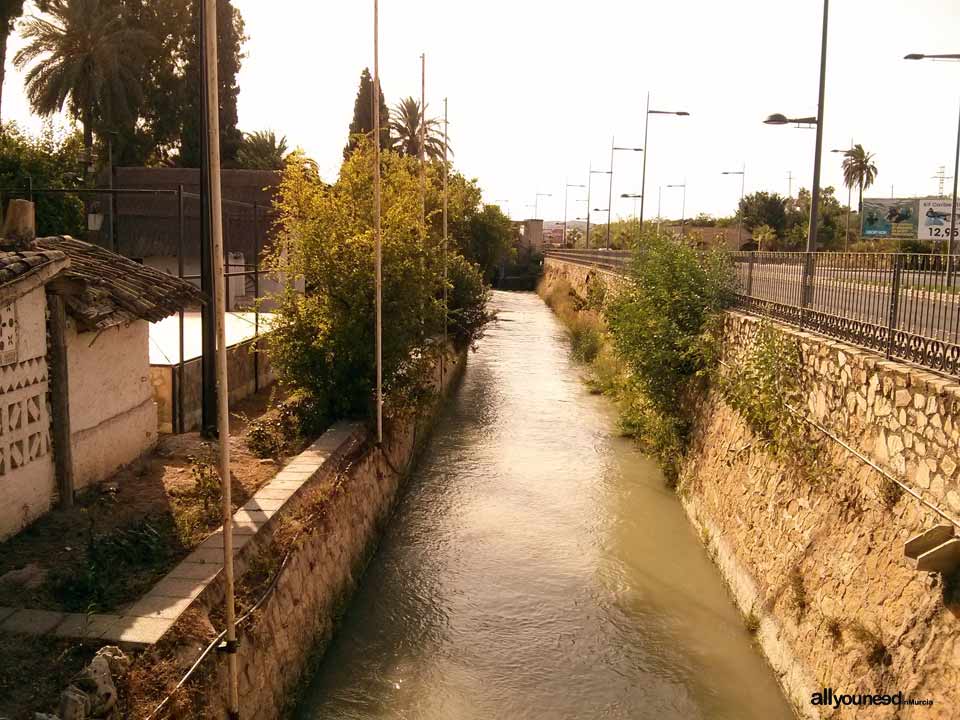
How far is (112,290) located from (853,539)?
24.2 feet

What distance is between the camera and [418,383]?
13898mm

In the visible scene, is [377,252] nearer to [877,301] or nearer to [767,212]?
[877,301]

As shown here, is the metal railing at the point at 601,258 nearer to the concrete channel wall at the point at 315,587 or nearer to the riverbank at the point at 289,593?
the concrete channel wall at the point at 315,587

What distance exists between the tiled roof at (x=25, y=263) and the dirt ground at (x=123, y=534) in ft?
7.02

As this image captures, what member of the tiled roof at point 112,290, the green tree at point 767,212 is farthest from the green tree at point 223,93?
the green tree at point 767,212

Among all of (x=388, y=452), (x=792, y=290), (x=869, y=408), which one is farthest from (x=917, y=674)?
(x=388, y=452)

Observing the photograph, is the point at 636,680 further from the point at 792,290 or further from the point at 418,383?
the point at 418,383

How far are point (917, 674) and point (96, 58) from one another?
110 ft

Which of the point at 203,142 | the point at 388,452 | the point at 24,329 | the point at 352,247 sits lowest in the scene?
the point at 388,452

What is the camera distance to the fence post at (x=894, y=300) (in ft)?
25.1

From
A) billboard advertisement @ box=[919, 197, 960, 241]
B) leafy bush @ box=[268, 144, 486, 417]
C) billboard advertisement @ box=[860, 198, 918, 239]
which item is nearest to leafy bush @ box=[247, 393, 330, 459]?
leafy bush @ box=[268, 144, 486, 417]

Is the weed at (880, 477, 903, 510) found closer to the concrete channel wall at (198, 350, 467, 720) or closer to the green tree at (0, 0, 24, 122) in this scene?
the concrete channel wall at (198, 350, 467, 720)

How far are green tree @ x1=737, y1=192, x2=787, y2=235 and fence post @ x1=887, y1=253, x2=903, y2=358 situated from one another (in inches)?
2396

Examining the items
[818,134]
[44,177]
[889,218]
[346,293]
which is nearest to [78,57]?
[44,177]
